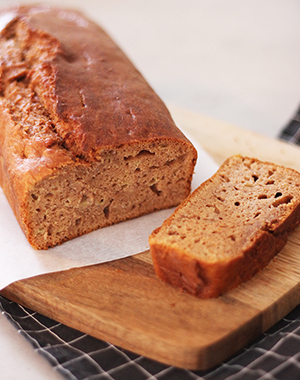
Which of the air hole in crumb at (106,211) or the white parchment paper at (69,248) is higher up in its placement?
the air hole in crumb at (106,211)

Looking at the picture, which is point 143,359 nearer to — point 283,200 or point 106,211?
point 106,211

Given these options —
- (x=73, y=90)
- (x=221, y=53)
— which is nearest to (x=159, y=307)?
(x=73, y=90)

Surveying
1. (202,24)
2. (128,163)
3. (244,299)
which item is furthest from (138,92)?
(202,24)

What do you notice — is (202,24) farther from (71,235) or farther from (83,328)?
(83,328)

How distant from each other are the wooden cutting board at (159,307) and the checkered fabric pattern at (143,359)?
0.20 ft

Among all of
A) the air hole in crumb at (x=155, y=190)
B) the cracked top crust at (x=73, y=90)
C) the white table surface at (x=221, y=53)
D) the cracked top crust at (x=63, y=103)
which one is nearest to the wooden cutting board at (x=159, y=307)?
the air hole in crumb at (x=155, y=190)

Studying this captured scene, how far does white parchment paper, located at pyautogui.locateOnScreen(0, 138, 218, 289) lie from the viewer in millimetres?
3314

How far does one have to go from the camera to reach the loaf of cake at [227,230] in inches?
116

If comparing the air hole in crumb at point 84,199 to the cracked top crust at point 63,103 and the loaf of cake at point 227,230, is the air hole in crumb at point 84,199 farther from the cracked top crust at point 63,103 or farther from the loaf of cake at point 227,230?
the loaf of cake at point 227,230

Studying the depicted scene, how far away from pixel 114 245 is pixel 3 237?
2.59ft

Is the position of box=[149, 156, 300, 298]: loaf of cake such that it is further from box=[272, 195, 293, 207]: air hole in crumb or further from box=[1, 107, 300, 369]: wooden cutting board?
box=[1, 107, 300, 369]: wooden cutting board

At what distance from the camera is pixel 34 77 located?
12.7ft

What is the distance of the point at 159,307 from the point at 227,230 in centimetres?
65

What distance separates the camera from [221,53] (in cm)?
766
